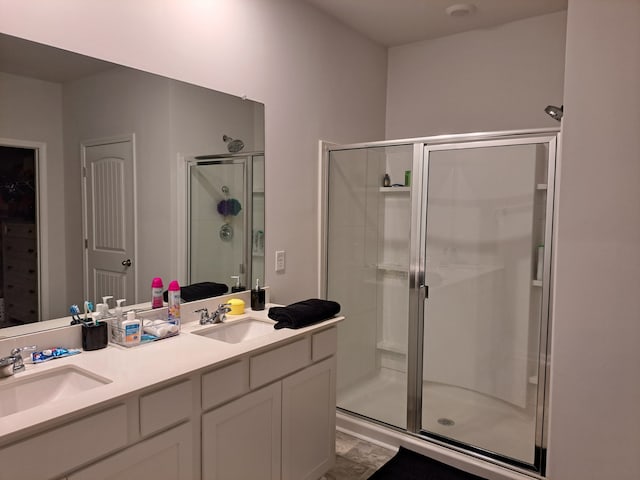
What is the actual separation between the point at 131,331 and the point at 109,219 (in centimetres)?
48

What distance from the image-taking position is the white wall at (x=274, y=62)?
1.79 m

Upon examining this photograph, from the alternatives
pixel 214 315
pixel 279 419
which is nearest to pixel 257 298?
pixel 214 315

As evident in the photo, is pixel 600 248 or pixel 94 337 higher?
pixel 600 248

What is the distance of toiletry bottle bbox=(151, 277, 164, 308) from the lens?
2.05 metres

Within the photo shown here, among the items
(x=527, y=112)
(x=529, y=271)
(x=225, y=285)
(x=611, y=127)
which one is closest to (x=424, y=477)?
(x=529, y=271)

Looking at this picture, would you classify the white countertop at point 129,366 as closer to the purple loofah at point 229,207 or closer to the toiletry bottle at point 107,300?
the toiletry bottle at point 107,300

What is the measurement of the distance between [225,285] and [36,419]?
1275 millimetres

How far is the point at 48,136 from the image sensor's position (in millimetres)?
1699

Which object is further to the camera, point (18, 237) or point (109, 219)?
point (109, 219)

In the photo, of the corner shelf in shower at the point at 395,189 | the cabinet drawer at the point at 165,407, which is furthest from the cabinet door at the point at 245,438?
the corner shelf in shower at the point at 395,189

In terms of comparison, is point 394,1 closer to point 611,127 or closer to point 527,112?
point 527,112

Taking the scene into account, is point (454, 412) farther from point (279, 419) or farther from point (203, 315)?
point (203, 315)

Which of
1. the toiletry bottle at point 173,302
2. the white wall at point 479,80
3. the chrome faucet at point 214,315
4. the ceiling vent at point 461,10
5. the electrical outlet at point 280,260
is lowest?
the chrome faucet at point 214,315

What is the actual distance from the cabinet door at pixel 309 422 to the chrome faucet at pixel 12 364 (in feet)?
3.22
